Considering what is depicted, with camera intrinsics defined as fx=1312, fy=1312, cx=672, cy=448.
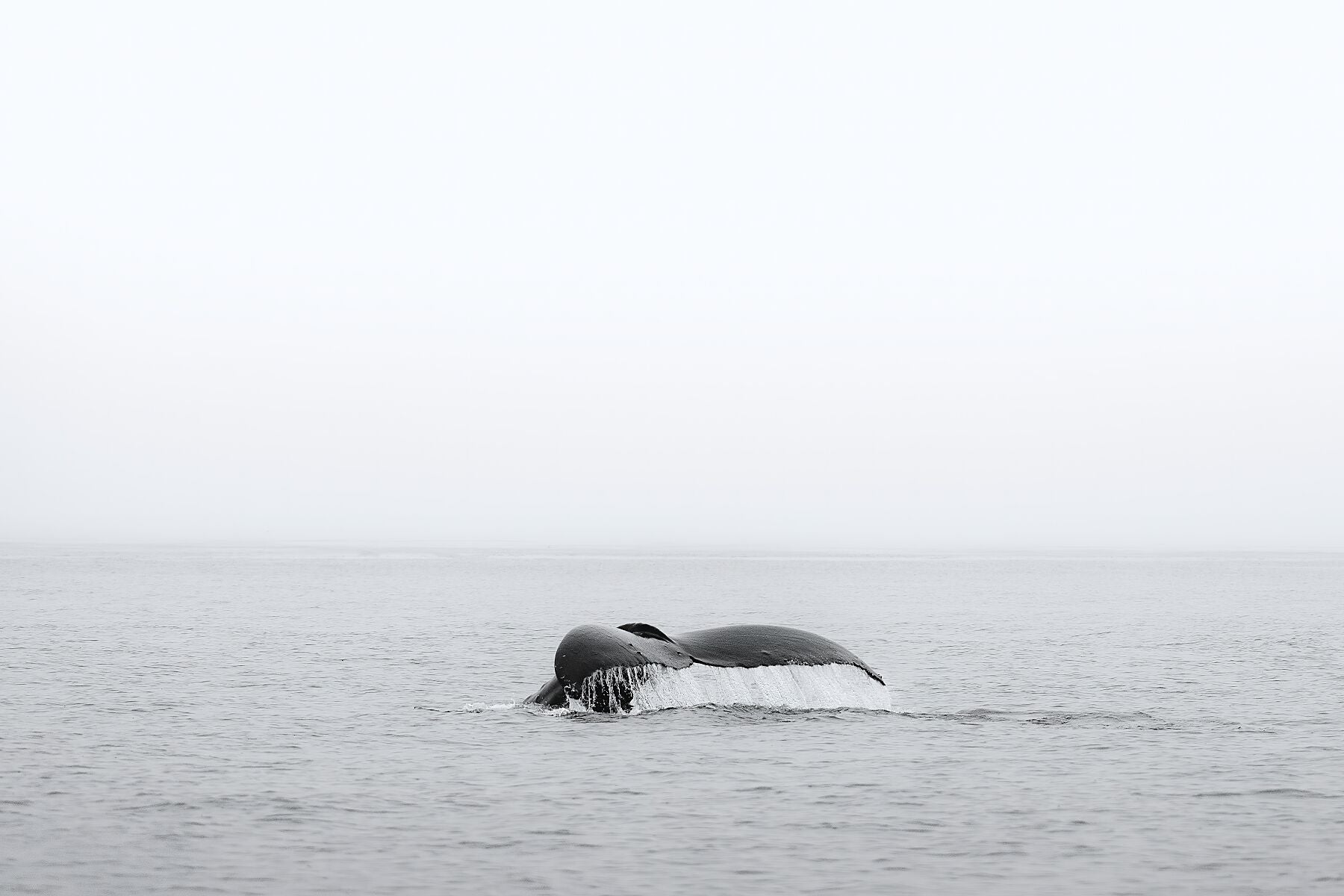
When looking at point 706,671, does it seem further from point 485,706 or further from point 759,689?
point 485,706

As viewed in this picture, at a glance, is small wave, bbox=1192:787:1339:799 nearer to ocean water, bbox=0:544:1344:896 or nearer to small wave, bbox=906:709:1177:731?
ocean water, bbox=0:544:1344:896

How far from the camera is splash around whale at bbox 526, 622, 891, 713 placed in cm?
1909

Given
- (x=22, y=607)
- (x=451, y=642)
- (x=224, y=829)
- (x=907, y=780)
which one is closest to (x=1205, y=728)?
(x=907, y=780)

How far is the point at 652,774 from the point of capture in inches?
627

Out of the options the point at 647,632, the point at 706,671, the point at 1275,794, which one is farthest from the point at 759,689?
the point at 1275,794

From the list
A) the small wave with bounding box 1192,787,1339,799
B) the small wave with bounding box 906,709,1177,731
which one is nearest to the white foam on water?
the small wave with bounding box 906,709,1177,731

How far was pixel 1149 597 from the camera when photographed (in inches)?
2805

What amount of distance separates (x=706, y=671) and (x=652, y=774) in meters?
5.80

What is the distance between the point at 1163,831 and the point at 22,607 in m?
49.4

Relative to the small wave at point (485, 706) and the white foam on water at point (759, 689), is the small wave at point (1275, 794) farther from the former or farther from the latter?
the small wave at point (485, 706)

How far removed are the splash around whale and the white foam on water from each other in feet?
0.05

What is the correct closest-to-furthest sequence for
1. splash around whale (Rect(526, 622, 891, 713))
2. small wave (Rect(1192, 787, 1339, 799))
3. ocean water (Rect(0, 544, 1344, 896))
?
ocean water (Rect(0, 544, 1344, 896)) < small wave (Rect(1192, 787, 1339, 799)) < splash around whale (Rect(526, 622, 891, 713))

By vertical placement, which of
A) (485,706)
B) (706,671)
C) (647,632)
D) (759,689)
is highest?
(647,632)

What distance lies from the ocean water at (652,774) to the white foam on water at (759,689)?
560mm
